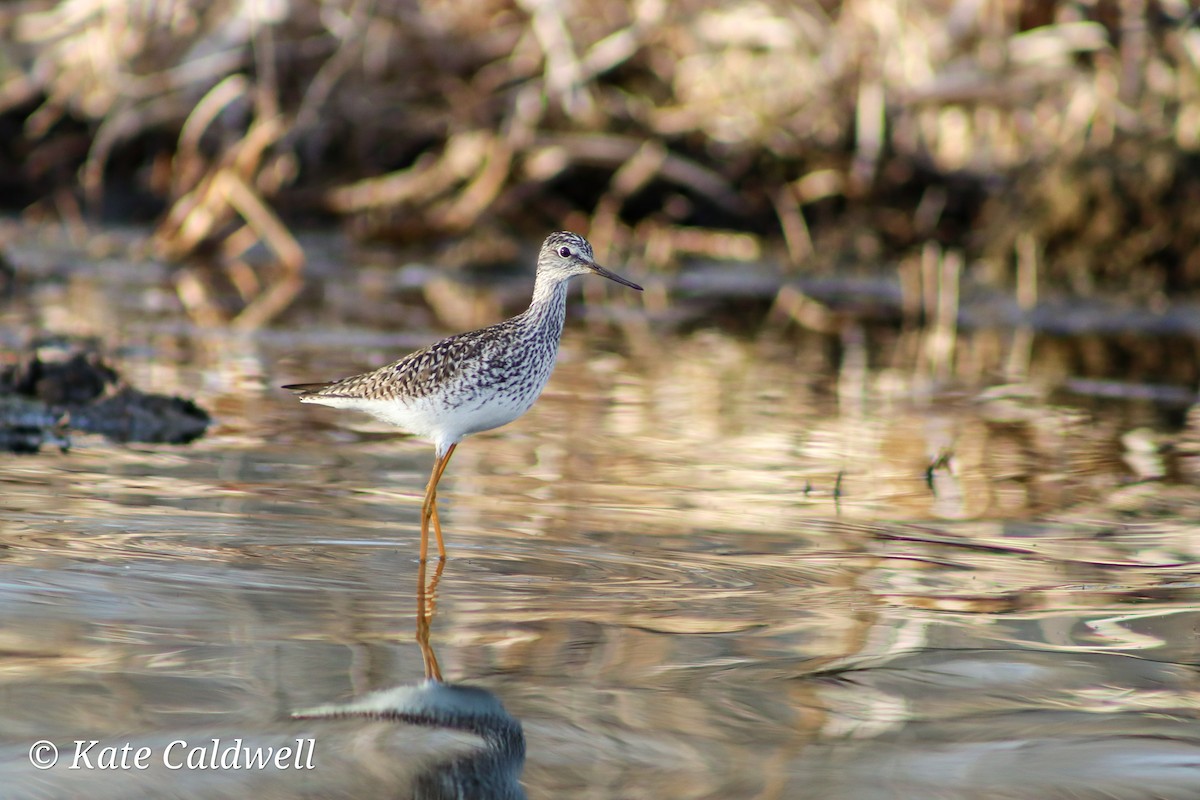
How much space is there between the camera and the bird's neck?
6633mm

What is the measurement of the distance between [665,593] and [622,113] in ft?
37.6

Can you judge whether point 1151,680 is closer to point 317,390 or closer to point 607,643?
point 607,643

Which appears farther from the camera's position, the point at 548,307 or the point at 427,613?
the point at 548,307

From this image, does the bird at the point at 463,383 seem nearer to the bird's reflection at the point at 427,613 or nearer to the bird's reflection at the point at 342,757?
the bird's reflection at the point at 427,613

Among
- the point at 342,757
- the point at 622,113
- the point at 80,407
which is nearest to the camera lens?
the point at 342,757

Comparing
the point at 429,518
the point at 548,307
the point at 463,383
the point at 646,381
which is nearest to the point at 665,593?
the point at 429,518

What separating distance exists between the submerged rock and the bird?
1485 millimetres

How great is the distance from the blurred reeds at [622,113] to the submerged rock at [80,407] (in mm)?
6876

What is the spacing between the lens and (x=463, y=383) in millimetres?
6324

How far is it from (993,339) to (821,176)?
3.85 meters

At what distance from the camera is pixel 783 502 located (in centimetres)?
685

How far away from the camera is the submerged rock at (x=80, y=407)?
7766mm

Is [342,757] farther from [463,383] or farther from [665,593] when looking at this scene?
[463,383]

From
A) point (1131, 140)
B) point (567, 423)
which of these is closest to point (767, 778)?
point (567, 423)
